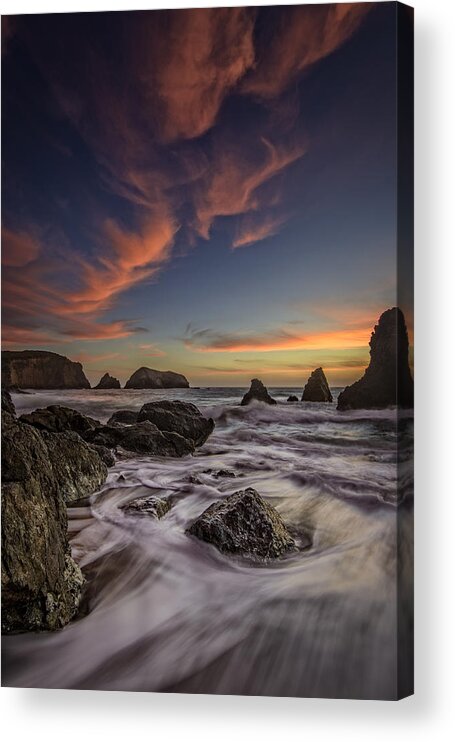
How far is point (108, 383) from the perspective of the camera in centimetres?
345

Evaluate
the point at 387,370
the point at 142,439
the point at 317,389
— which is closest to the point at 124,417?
the point at 142,439

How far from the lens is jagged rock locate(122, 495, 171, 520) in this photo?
3391 millimetres

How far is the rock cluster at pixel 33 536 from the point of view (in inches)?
130

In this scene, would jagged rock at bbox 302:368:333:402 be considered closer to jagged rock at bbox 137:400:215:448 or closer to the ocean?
the ocean

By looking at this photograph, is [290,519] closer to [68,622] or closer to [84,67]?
[68,622]

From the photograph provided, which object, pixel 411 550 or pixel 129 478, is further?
pixel 129 478

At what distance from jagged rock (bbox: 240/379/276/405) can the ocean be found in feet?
0.09

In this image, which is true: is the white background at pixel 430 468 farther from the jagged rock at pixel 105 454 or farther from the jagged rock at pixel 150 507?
the jagged rock at pixel 105 454

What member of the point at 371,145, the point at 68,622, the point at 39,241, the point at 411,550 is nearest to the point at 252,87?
the point at 371,145

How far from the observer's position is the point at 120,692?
3359 millimetres

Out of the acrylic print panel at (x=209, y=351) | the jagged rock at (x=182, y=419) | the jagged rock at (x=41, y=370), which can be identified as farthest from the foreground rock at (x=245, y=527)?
the jagged rock at (x=41, y=370)

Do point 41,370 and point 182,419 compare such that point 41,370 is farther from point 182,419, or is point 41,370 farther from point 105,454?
point 182,419

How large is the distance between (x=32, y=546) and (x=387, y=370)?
4.39ft

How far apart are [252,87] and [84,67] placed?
1.98 ft
